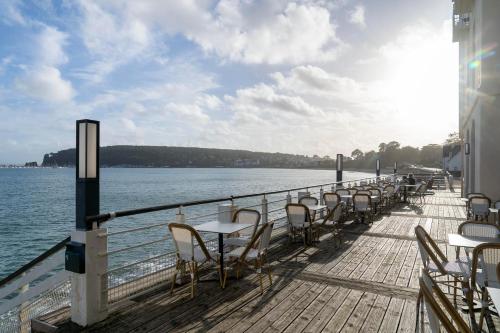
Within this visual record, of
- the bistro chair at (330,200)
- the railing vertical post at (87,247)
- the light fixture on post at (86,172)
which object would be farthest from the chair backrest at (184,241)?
the bistro chair at (330,200)

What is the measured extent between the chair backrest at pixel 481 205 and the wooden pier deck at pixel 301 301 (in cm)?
279

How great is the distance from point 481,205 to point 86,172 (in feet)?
28.6

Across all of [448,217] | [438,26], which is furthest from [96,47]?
[448,217]

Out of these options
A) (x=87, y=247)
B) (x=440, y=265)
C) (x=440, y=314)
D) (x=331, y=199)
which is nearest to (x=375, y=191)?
(x=331, y=199)

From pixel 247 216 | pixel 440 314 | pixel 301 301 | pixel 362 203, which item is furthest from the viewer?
pixel 362 203

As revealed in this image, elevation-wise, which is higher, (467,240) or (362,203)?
(467,240)

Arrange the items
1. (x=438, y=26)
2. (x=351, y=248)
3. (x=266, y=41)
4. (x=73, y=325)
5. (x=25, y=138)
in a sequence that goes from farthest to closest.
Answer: (x=25, y=138), (x=266, y=41), (x=438, y=26), (x=351, y=248), (x=73, y=325)

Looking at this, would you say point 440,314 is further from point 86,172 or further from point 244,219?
point 244,219

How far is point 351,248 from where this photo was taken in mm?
6340

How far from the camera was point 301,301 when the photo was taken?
12.5ft

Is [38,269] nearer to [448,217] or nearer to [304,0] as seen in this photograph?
→ [304,0]

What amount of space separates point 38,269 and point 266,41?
394 inches

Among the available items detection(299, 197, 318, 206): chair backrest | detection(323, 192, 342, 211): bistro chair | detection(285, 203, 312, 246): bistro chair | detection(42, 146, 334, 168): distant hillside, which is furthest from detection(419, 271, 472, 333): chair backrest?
detection(42, 146, 334, 168): distant hillside

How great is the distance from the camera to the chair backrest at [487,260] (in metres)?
3.06
